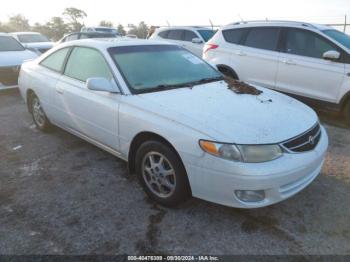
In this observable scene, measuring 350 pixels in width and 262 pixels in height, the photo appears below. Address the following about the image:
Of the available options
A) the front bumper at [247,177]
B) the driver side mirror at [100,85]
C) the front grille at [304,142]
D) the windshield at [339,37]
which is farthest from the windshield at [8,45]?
the front grille at [304,142]

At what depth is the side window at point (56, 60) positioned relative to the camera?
15.2ft

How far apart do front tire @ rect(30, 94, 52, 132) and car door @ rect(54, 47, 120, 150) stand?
Result: 75cm

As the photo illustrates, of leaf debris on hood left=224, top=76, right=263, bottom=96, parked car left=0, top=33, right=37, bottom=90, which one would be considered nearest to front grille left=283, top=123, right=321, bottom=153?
leaf debris on hood left=224, top=76, right=263, bottom=96

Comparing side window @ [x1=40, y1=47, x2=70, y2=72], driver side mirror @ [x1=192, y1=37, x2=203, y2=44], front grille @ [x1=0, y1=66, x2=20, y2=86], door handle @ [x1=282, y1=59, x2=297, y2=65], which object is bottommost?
front grille @ [x1=0, y1=66, x2=20, y2=86]

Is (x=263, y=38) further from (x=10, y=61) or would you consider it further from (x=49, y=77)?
(x=10, y=61)

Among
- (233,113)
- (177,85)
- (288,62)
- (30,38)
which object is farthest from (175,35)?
(233,113)

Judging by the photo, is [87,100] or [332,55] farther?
[332,55]

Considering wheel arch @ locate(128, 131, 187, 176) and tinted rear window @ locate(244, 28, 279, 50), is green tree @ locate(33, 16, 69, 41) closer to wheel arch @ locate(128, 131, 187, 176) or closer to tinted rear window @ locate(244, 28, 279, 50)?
tinted rear window @ locate(244, 28, 279, 50)

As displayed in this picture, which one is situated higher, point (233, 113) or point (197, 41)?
point (197, 41)

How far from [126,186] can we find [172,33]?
8.95 meters

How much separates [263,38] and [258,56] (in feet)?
1.24

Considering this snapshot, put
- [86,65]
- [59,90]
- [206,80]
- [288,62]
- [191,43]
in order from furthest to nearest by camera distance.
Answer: [191,43] < [288,62] < [59,90] < [86,65] < [206,80]

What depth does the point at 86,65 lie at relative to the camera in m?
4.16

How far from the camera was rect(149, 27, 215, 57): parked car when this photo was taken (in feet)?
36.2
